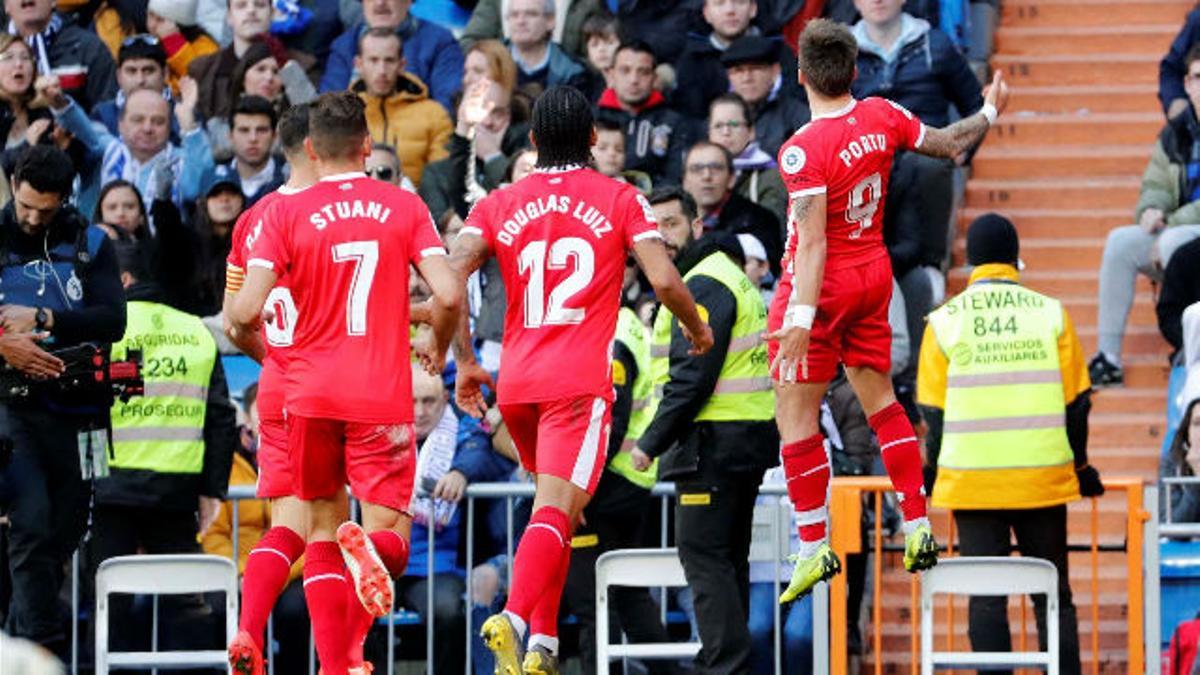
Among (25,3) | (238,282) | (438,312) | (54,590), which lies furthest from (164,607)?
(25,3)

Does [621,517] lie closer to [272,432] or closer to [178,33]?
[272,432]

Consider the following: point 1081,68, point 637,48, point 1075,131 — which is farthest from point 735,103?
point 1081,68

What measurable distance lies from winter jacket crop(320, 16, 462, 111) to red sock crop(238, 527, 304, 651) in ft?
23.7

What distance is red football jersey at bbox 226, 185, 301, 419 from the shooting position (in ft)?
38.7

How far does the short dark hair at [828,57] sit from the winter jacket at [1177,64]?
6.41m

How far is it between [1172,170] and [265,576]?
7536mm

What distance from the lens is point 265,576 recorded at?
1190 cm

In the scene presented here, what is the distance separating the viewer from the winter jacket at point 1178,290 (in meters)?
16.2

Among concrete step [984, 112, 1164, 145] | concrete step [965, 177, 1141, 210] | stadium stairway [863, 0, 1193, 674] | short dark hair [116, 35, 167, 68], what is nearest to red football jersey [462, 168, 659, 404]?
stadium stairway [863, 0, 1193, 674]

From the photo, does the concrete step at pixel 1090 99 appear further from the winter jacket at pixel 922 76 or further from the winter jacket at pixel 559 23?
the winter jacket at pixel 559 23

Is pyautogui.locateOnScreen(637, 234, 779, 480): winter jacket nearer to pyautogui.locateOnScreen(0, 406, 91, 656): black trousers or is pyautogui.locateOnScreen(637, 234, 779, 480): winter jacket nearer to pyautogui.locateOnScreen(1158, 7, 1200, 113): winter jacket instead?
pyautogui.locateOnScreen(0, 406, 91, 656): black trousers

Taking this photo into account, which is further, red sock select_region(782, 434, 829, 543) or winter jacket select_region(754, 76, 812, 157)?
winter jacket select_region(754, 76, 812, 157)

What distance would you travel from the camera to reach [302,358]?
11680mm

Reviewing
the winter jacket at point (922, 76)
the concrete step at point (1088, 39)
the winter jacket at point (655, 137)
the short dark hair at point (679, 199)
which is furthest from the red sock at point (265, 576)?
the concrete step at point (1088, 39)
